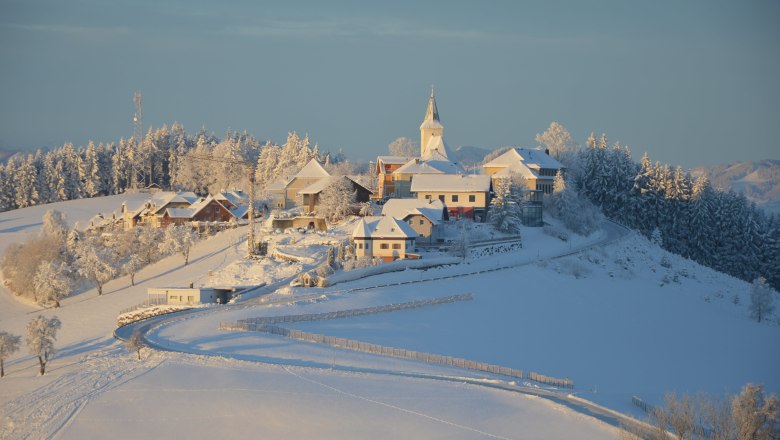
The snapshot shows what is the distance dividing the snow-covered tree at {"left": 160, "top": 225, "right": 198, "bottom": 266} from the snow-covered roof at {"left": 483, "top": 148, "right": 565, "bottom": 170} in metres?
30.0

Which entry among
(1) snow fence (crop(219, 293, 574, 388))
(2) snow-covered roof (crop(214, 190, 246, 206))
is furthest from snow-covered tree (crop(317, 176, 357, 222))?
(1) snow fence (crop(219, 293, 574, 388))

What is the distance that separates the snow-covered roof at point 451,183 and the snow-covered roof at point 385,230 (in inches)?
453

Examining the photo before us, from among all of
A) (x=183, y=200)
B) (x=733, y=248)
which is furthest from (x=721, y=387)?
(x=183, y=200)

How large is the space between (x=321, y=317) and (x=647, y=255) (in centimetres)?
3623

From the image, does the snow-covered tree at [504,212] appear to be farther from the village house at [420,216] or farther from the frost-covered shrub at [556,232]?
the village house at [420,216]

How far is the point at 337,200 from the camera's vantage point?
260ft

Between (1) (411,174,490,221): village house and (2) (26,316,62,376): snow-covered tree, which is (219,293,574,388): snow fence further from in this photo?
(1) (411,174,490,221): village house

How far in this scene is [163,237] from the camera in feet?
273

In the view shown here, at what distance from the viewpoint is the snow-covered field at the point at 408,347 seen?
37344 mm

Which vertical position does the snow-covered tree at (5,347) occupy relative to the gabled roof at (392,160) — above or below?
below

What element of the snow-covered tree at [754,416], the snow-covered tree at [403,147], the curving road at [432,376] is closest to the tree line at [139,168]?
the snow-covered tree at [403,147]

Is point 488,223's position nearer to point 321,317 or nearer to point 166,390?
point 321,317

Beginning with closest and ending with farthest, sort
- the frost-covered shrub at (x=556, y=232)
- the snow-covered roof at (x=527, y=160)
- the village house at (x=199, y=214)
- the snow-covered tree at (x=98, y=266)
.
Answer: the snow-covered tree at (x=98, y=266) < the frost-covered shrub at (x=556, y=232) < the snow-covered roof at (x=527, y=160) < the village house at (x=199, y=214)

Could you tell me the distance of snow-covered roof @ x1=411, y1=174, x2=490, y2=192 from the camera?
79.8 meters
